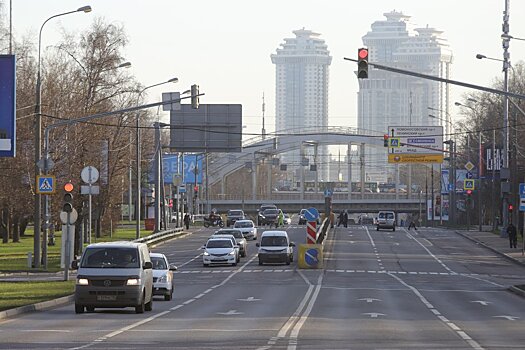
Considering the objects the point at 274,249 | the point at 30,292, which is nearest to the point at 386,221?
the point at 274,249

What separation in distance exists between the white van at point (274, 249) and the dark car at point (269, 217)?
50.5 meters

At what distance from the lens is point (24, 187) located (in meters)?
64.0

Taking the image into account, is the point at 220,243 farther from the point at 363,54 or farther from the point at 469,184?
the point at 469,184

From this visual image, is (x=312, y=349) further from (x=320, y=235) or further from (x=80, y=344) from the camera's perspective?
(x=320, y=235)

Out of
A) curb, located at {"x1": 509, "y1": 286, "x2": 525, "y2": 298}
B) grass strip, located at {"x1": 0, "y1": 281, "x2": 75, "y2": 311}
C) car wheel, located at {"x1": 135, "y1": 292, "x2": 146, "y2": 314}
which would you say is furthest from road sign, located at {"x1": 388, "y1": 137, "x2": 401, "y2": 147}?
car wheel, located at {"x1": 135, "y1": 292, "x2": 146, "y2": 314}

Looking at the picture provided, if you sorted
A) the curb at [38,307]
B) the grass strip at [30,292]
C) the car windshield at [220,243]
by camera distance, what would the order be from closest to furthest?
the curb at [38,307] < the grass strip at [30,292] < the car windshield at [220,243]

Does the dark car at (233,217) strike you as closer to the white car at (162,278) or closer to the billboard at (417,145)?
the billboard at (417,145)

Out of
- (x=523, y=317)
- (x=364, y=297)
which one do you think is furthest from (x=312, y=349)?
(x=364, y=297)

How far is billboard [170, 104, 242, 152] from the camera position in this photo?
3307 inches

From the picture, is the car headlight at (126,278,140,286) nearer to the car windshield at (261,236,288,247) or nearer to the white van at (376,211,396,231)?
the car windshield at (261,236,288,247)

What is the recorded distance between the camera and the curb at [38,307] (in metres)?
29.0

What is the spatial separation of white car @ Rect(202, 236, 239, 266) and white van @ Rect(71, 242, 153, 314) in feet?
99.5

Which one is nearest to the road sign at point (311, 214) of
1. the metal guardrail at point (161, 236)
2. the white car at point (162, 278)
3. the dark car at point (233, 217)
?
the metal guardrail at point (161, 236)

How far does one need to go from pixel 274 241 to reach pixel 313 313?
3121 centimetres
